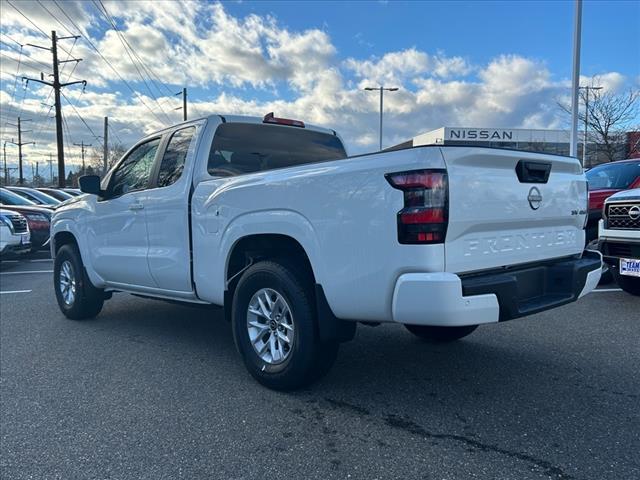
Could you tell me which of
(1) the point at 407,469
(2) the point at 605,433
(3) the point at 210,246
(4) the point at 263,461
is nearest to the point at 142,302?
(3) the point at 210,246

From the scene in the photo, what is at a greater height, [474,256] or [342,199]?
[342,199]

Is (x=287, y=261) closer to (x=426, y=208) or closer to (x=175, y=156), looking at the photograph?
(x=426, y=208)

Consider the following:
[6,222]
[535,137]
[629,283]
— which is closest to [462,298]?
[629,283]

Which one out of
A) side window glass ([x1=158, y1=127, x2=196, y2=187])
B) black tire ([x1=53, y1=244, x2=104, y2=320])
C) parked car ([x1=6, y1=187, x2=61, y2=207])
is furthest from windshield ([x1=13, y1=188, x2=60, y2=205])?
side window glass ([x1=158, y1=127, x2=196, y2=187])

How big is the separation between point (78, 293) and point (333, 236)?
4.03 meters

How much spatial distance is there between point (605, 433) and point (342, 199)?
2018 mm

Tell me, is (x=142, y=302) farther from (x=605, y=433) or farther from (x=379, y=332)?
(x=605, y=433)

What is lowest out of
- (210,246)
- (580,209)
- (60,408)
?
(60,408)

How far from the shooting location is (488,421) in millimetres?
3121

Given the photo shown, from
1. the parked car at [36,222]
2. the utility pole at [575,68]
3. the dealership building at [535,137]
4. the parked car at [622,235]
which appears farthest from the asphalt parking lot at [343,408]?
the dealership building at [535,137]

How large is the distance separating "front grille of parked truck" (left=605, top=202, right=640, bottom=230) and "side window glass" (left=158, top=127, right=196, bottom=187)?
5.00m

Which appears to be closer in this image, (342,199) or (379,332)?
(342,199)

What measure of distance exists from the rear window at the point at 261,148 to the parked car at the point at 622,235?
3.57 m

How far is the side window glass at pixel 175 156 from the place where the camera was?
14.8ft
